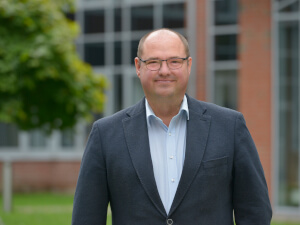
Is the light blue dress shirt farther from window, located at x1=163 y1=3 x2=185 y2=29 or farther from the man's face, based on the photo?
window, located at x1=163 y1=3 x2=185 y2=29

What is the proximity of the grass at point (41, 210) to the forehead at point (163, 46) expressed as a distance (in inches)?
328

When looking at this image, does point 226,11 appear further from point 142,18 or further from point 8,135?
point 8,135

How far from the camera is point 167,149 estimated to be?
325cm

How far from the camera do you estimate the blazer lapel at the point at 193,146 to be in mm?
3152

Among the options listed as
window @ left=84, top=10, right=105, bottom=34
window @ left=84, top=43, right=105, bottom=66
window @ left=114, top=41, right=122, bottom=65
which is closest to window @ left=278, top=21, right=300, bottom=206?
window @ left=114, top=41, right=122, bottom=65

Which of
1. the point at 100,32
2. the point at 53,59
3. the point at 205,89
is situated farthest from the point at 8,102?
the point at 100,32

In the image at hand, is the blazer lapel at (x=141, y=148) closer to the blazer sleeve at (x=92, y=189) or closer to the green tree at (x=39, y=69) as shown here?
the blazer sleeve at (x=92, y=189)

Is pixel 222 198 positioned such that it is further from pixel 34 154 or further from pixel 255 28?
pixel 34 154

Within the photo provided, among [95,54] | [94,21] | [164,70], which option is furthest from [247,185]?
[94,21]

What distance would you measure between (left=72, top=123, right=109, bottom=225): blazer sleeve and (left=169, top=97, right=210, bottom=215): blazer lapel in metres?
0.37

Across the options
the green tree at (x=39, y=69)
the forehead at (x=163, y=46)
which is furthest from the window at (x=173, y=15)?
the forehead at (x=163, y=46)

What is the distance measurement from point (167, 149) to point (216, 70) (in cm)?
1615

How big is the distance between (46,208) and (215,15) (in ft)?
22.9

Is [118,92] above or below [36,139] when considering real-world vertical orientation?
above
